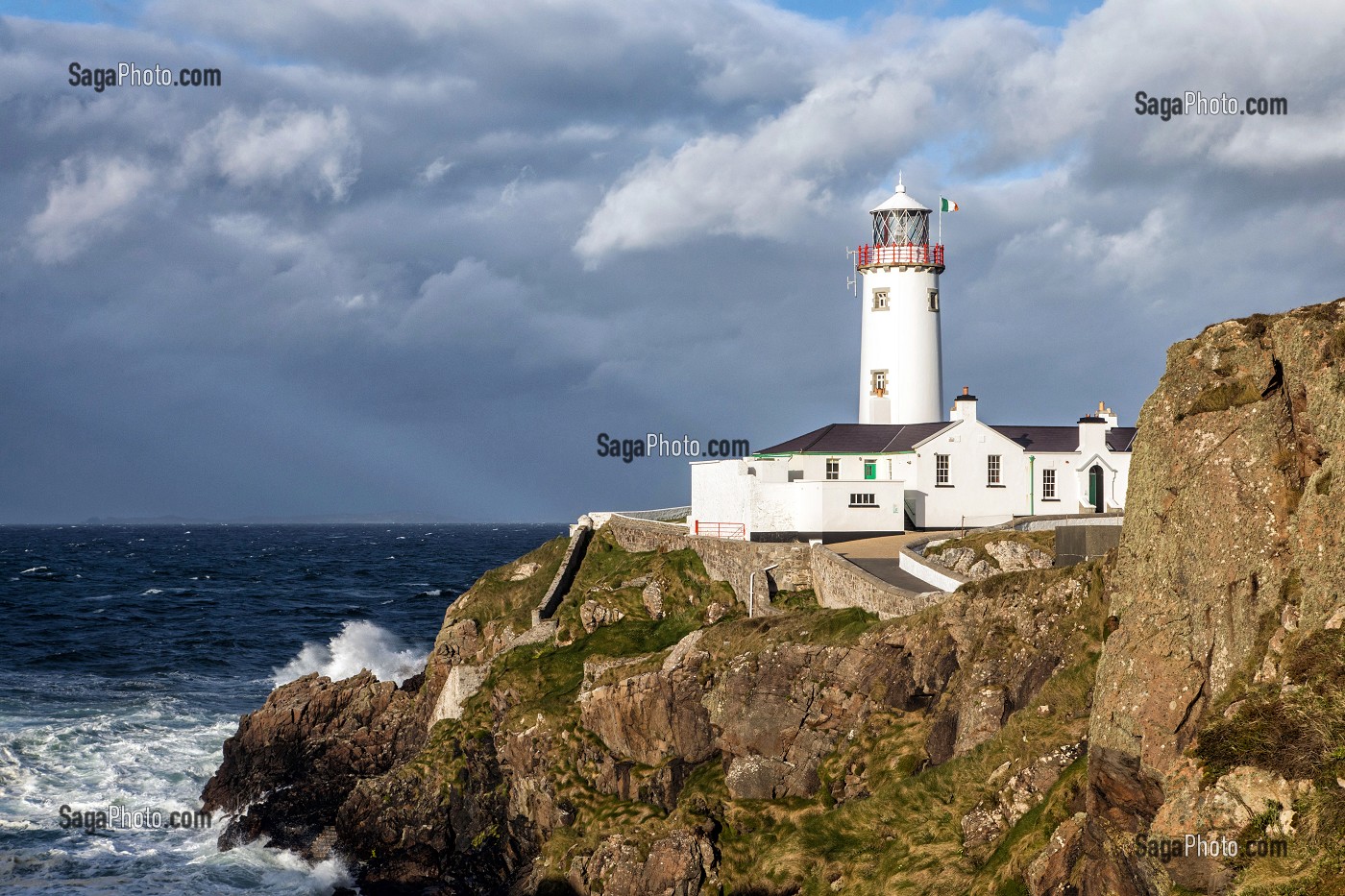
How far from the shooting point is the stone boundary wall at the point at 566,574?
4334 cm

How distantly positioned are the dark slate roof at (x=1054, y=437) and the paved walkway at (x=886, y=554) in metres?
5.77

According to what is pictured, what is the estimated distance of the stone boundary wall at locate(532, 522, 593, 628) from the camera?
4334cm

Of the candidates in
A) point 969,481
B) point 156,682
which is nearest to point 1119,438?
point 969,481

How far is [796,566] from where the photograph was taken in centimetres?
3691


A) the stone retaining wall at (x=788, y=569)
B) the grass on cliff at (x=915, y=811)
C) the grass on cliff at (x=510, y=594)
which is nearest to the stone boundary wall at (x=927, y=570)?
the stone retaining wall at (x=788, y=569)

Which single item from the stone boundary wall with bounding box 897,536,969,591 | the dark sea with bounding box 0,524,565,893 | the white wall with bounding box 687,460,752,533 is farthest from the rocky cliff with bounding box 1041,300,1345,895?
the white wall with bounding box 687,460,752,533

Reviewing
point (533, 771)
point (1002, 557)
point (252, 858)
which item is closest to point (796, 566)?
point (1002, 557)

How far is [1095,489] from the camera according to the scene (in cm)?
4772

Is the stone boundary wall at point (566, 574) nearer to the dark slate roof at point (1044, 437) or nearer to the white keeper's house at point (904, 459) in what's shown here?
the white keeper's house at point (904, 459)

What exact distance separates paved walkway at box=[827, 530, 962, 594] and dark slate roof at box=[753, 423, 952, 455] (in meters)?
4.26

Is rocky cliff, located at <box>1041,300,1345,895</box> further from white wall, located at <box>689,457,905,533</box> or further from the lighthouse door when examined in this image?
the lighthouse door

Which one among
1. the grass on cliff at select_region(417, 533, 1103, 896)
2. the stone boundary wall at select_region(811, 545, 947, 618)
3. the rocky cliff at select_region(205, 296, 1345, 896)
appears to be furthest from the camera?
the stone boundary wall at select_region(811, 545, 947, 618)

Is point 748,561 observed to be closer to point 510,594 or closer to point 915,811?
point 510,594

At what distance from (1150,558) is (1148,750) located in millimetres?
2928
